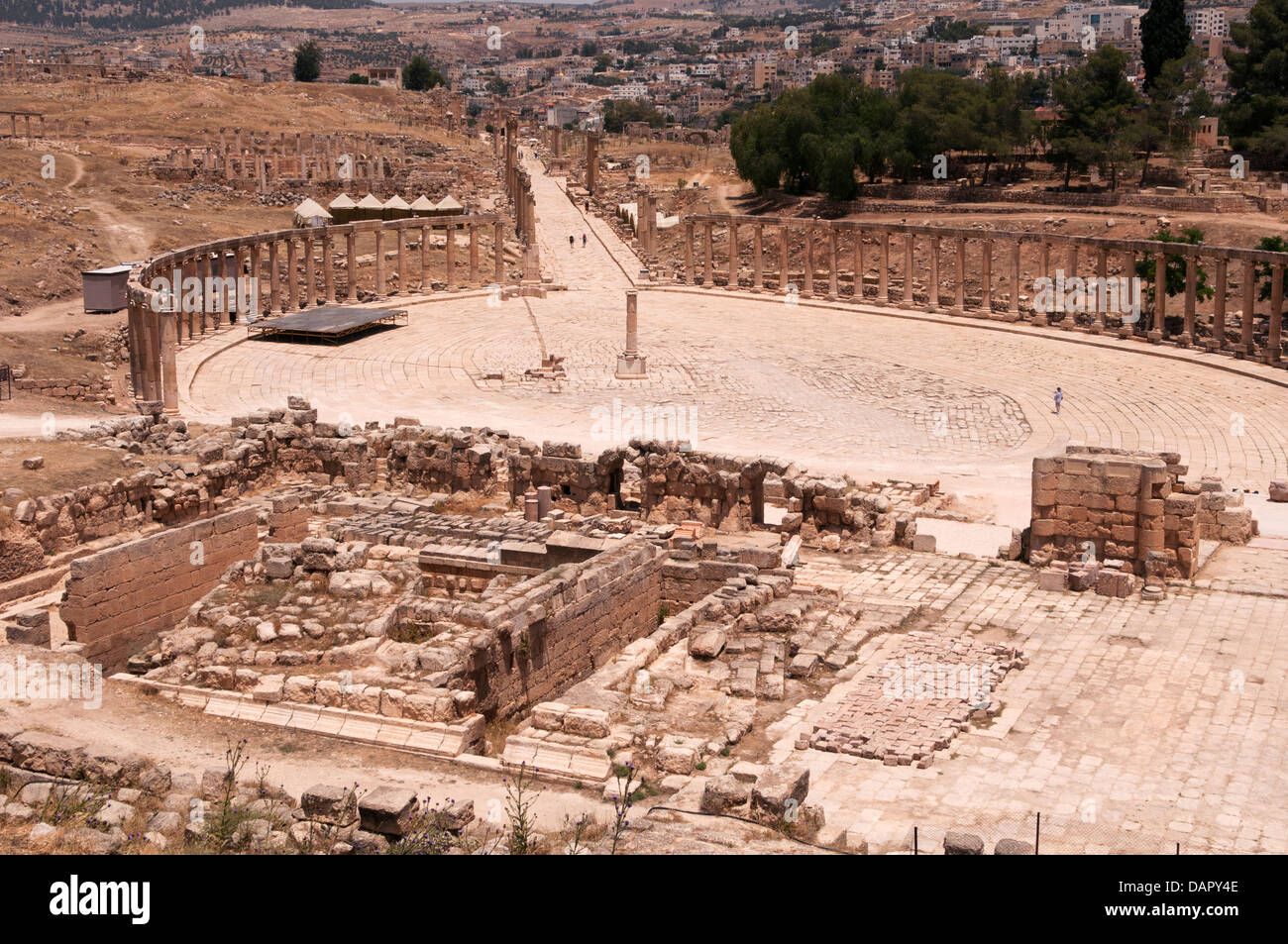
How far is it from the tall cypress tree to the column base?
51858 millimetres

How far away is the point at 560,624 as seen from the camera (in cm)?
2033

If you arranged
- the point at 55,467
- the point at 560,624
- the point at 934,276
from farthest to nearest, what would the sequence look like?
the point at 934,276
the point at 55,467
the point at 560,624

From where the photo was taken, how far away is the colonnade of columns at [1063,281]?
5144 cm

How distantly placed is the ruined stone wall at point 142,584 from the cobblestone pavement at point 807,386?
52.2 feet

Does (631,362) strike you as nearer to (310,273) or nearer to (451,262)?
(310,273)

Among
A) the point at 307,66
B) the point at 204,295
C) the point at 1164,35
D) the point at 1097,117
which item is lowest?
the point at 204,295

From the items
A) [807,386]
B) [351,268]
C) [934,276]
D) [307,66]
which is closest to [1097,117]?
[934,276]

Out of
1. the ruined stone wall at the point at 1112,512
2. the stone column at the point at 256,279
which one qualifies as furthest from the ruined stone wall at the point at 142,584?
the stone column at the point at 256,279

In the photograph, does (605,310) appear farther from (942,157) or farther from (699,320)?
(942,157)

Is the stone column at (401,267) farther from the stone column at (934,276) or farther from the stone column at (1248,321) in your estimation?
the stone column at (1248,321)

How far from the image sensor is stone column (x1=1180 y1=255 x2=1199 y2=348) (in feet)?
171

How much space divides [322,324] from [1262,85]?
52975mm

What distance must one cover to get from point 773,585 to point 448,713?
7.55 m

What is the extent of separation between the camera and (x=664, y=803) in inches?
619
